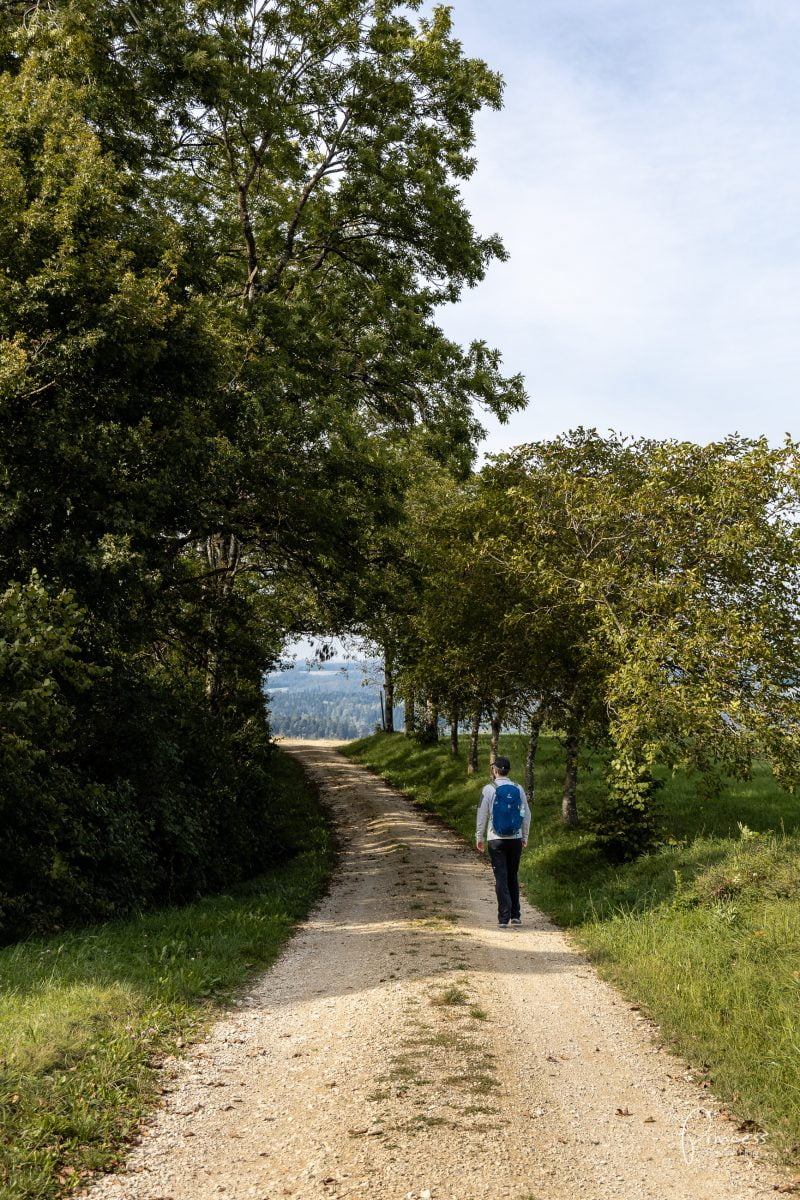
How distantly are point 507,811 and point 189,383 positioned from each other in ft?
30.7

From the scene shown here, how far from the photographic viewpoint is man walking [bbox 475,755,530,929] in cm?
1155

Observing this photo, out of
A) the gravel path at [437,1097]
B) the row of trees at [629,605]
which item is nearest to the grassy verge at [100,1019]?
the gravel path at [437,1097]

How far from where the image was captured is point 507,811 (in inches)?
455

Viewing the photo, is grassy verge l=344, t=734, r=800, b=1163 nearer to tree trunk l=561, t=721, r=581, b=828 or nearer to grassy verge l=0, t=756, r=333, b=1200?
tree trunk l=561, t=721, r=581, b=828

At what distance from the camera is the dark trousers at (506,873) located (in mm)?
11602

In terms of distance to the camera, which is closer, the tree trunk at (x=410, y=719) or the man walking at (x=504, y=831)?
the man walking at (x=504, y=831)

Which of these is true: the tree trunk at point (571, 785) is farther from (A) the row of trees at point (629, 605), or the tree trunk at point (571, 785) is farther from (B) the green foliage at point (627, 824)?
(B) the green foliage at point (627, 824)

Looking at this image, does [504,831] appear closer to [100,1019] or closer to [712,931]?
[712,931]

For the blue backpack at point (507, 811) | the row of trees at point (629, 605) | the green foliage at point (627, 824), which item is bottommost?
the green foliage at point (627, 824)

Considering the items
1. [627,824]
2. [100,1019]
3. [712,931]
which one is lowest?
[100,1019]

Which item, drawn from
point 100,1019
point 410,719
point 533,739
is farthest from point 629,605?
point 410,719

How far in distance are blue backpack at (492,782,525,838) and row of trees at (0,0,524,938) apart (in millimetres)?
5913

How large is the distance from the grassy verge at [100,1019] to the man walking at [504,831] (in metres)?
3.45

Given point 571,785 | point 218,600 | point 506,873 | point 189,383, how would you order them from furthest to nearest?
point 571,785 → point 218,600 → point 189,383 → point 506,873
